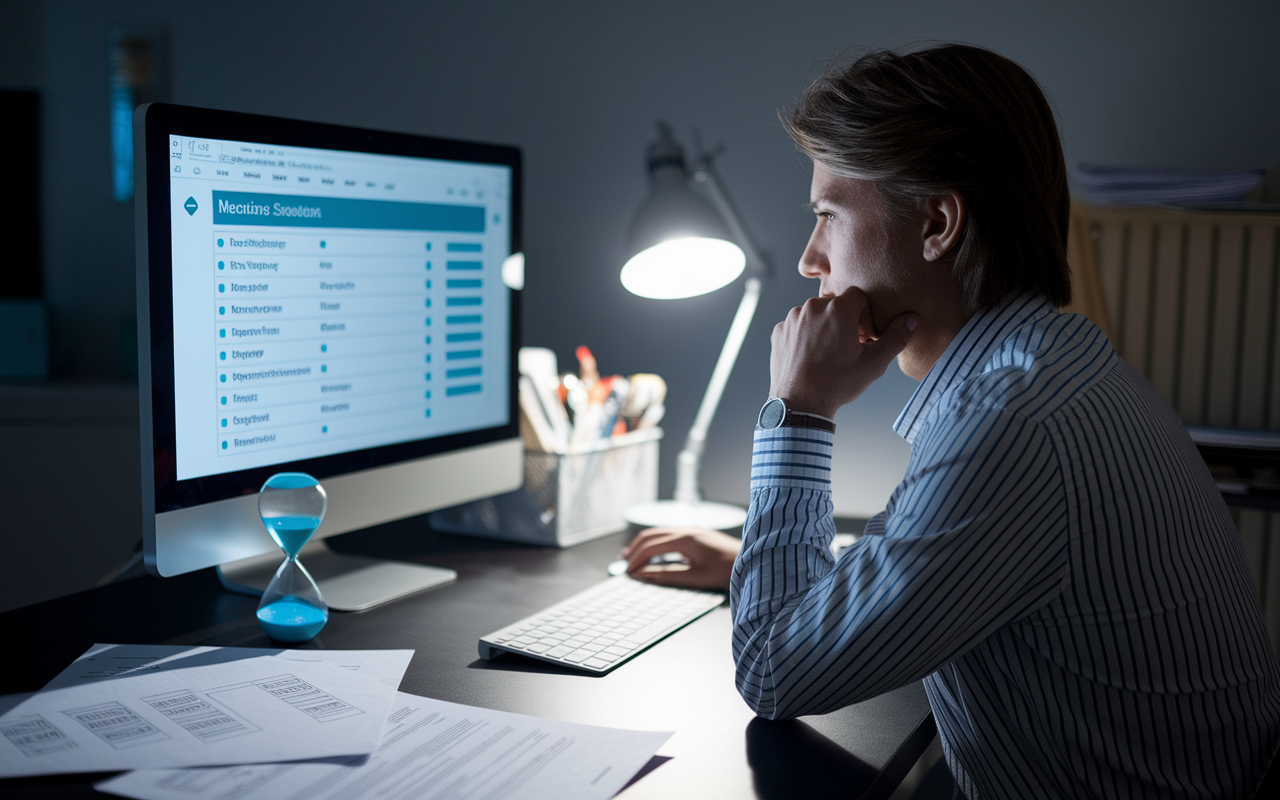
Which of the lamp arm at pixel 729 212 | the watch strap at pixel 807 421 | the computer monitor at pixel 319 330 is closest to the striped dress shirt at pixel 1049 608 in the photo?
the watch strap at pixel 807 421

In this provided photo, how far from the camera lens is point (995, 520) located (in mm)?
674

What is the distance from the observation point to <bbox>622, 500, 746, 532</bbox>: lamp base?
139cm

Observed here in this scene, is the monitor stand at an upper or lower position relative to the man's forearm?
lower

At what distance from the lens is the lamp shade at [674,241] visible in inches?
52.5

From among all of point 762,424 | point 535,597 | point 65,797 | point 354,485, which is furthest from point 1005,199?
point 65,797

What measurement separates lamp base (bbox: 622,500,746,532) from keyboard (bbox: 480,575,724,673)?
0.87ft

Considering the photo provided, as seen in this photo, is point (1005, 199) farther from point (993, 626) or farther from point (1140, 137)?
point (1140, 137)

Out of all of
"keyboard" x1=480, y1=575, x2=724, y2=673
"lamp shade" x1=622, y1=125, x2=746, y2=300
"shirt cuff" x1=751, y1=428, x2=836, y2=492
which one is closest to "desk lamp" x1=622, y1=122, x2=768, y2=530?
"lamp shade" x1=622, y1=125, x2=746, y2=300

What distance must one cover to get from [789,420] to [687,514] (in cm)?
58

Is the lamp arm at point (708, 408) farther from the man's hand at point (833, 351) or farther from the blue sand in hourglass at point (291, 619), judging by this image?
the blue sand in hourglass at point (291, 619)

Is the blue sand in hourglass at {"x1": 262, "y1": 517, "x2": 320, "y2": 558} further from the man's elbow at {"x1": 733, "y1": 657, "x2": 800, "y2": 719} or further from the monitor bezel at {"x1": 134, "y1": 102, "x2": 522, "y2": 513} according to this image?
the man's elbow at {"x1": 733, "y1": 657, "x2": 800, "y2": 719}

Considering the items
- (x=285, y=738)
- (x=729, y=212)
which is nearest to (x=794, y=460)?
(x=285, y=738)

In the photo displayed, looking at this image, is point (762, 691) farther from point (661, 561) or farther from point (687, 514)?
point (687, 514)

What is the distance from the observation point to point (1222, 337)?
1.42m
